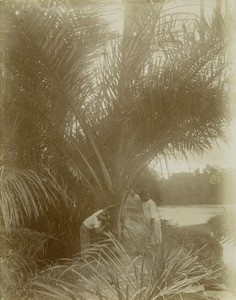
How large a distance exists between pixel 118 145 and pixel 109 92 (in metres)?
0.43

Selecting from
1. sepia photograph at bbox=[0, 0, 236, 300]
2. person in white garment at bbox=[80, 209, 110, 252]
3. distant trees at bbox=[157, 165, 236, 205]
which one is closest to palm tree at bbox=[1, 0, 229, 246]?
sepia photograph at bbox=[0, 0, 236, 300]

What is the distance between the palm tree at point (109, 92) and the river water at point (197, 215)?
396 mm

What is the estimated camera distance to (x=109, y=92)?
14.7 feet

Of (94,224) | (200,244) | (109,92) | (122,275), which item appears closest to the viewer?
A: (122,275)

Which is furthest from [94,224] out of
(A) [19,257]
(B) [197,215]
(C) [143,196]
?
(B) [197,215]

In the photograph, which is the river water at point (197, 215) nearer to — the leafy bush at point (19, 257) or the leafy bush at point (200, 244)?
the leafy bush at point (200, 244)

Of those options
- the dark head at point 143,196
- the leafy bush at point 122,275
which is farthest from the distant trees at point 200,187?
the leafy bush at point 122,275

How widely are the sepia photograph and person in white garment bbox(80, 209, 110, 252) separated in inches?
0.4

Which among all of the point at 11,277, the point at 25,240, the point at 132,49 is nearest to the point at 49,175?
the point at 25,240

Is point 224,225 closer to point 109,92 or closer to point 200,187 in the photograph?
point 200,187

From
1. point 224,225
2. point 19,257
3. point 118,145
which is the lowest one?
point 19,257

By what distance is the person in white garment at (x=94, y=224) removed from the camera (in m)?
4.31

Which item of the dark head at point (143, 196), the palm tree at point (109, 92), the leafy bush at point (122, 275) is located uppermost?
the palm tree at point (109, 92)

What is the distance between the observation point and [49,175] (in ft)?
14.4
